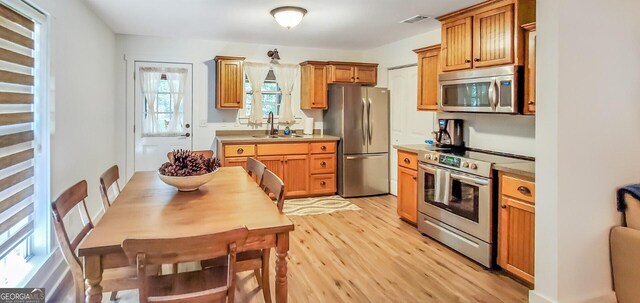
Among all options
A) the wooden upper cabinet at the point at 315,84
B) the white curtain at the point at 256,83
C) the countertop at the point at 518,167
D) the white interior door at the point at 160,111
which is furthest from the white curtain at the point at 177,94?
the countertop at the point at 518,167

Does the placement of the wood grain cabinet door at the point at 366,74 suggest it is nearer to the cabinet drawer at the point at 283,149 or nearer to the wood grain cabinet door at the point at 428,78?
the cabinet drawer at the point at 283,149

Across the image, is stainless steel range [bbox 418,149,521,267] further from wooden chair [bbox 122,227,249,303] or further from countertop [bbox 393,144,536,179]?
wooden chair [bbox 122,227,249,303]

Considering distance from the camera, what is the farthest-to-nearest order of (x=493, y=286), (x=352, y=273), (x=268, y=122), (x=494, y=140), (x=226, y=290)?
(x=268, y=122)
(x=494, y=140)
(x=352, y=273)
(x=493, y=286)
(x=226, y=290)

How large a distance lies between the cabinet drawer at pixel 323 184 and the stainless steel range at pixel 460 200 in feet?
6.61

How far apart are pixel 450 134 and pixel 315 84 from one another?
242cm

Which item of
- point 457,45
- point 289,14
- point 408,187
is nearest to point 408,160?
point 408,187

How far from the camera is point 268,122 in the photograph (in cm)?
599

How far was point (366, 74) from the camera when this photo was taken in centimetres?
601

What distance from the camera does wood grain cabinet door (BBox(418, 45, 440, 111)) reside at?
4215 mm

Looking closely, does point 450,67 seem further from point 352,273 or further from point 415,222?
point 352,273

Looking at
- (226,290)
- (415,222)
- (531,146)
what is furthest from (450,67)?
(226,290)

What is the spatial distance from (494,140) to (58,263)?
4.03 m

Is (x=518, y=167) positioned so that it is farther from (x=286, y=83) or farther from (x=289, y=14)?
(x=286, y=83)

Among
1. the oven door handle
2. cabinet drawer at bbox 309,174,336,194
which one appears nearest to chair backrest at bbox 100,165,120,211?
the oven door handle
